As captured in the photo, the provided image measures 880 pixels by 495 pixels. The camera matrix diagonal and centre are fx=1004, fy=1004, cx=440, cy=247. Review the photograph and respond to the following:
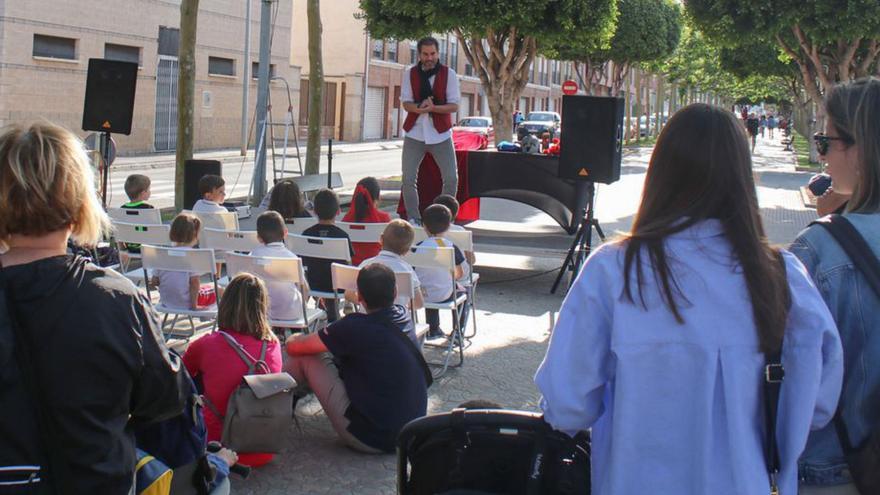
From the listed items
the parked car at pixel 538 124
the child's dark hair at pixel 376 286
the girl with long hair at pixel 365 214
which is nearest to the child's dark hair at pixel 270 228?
the girl with long hair at pixel 365 214

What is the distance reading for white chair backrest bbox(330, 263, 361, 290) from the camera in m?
6.20

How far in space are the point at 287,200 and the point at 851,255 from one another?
6260 mm

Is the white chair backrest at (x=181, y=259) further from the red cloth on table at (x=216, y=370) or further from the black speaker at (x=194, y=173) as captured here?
the black speaker at (x=194, y=173)

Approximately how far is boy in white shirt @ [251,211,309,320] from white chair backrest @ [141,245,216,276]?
0.96ft

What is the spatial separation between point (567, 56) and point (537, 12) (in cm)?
2116

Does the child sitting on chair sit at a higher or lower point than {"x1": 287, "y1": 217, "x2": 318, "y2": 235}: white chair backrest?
lower

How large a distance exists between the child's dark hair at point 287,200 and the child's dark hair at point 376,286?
3450 millimetres

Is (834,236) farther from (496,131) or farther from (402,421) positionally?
(496,131)

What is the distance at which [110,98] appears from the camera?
11773 mm

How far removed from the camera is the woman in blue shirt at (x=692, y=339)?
214 cm

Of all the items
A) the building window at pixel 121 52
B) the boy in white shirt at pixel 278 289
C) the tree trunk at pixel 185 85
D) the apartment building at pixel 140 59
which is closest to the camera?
the boy in white shirt at pixel 278 289

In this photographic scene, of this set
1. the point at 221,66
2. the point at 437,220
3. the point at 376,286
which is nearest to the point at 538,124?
the point at 221,66

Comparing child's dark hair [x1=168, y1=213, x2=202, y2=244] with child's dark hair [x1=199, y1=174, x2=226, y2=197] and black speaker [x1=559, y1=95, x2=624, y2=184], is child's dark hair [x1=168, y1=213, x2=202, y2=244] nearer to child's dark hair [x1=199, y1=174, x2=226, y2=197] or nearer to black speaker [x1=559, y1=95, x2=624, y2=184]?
child's dark hair [x1=199, y1=174, x2=226, y2=197]

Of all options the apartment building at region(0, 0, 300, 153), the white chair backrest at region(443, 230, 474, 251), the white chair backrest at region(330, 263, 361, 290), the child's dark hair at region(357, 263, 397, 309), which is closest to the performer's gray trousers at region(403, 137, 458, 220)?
the white chair backrest at region(443, 230, 474, 251)
